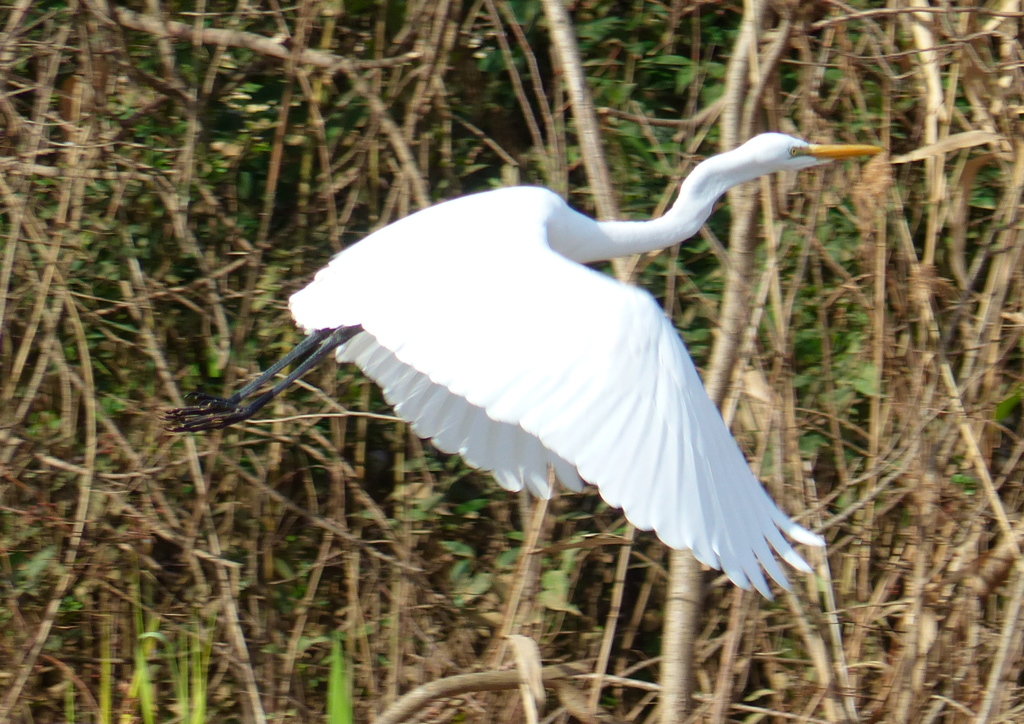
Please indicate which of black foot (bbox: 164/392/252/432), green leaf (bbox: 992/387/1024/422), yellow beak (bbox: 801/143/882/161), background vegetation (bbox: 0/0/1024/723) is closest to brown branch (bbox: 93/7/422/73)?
background vegetation (bbox: 0/0/1024/723)

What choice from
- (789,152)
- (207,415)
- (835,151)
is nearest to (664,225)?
(789,152)

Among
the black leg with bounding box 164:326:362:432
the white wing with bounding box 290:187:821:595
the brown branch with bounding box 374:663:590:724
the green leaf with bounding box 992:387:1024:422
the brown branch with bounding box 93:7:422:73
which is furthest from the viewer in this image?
the brown branch with bounding box 93:7:422:73

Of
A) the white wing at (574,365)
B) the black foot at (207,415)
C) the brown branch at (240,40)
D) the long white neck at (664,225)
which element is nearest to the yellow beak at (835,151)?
the long white neck at (664,225)

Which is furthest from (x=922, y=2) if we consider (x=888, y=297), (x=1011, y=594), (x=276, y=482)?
(x=276, y=482)

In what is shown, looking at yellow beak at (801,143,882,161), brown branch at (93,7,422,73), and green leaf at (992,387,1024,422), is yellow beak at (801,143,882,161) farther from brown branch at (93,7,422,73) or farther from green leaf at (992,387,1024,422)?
brown branch at (93,7,422,73)

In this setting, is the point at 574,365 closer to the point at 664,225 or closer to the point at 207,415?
the point at 664,225

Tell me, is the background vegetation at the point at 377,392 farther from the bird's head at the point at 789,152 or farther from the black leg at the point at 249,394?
the black leg at the point at 249,394

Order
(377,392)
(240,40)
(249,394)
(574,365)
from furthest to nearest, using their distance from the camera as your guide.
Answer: (377,392)
(240,40)
(249,394)
(574,365)

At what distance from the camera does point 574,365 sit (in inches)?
71.9

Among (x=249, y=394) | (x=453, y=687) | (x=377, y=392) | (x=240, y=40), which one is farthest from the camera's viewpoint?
(x=377, y=392)

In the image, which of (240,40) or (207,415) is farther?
(240,40)

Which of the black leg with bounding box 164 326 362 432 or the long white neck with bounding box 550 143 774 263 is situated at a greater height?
the long white neck with bounding box 550 143 774 263

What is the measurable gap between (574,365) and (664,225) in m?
0.76

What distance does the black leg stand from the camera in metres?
2.57
